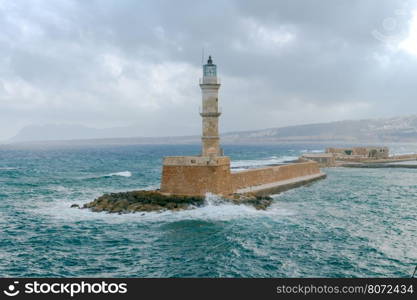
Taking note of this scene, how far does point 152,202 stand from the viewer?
76.8 ft

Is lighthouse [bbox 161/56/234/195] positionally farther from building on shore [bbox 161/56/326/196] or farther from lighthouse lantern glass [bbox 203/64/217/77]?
lighthouse lantern glass [bbox 203/64/217/77]

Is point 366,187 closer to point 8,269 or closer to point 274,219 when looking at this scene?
point 274,219

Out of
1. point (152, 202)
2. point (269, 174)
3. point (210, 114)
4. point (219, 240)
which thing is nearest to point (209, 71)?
point (210, 114)

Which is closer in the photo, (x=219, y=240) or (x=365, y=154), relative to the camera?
(x=219, y=240)

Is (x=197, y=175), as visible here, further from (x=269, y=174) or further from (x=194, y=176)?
(x=269, y=174)

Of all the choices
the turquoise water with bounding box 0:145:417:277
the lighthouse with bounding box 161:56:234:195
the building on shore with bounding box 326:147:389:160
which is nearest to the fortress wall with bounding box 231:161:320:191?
the lighthouse with bounding box 161:56:234:195

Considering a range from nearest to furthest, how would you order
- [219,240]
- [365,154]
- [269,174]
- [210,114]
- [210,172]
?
1. [219,240]
2. [210,172]
3. [210,114]
4. [269,174]
5. [365,154]

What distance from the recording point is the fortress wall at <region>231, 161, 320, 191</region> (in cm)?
2792

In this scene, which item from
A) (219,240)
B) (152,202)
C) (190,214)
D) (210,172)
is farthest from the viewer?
(210,172)

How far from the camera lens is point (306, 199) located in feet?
90.2

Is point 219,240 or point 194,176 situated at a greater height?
point 194,176

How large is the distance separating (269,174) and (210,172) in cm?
866

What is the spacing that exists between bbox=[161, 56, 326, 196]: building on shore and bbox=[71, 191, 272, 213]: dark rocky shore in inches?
29.5

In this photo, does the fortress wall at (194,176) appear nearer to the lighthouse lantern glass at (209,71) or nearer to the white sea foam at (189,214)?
the white sea foam at (189,214)
